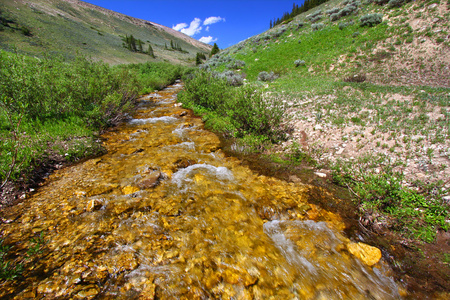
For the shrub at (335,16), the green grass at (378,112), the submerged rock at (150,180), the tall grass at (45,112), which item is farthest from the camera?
the shrub at (335,16)

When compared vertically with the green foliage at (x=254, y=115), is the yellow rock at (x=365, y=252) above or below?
below

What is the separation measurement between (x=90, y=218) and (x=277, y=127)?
7.02 metres

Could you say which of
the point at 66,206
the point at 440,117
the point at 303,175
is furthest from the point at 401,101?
the point at 66,206

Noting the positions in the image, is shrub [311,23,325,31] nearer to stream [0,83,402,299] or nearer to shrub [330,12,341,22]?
shrub [330,12,341,22]

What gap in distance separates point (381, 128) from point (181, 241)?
25.6ft

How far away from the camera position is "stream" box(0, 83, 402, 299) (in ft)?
10.0

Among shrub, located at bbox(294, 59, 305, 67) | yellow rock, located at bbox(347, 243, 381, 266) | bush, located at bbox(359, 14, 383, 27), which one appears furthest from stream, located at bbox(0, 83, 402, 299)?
bush, located at bbox(359, 14, 383, 27)

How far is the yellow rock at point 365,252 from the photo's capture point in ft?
12.2

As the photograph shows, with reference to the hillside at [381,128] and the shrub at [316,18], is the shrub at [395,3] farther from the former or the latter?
the shrub at [316,18]

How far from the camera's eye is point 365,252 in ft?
12.5

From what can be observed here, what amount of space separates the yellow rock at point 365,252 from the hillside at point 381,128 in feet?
1.03

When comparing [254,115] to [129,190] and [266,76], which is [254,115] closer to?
[129,190]

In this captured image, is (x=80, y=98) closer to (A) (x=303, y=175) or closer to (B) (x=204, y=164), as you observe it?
(B) (x=204, y=164)

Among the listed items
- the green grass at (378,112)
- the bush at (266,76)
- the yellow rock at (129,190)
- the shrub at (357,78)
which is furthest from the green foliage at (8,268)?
the bush at (266,76)
